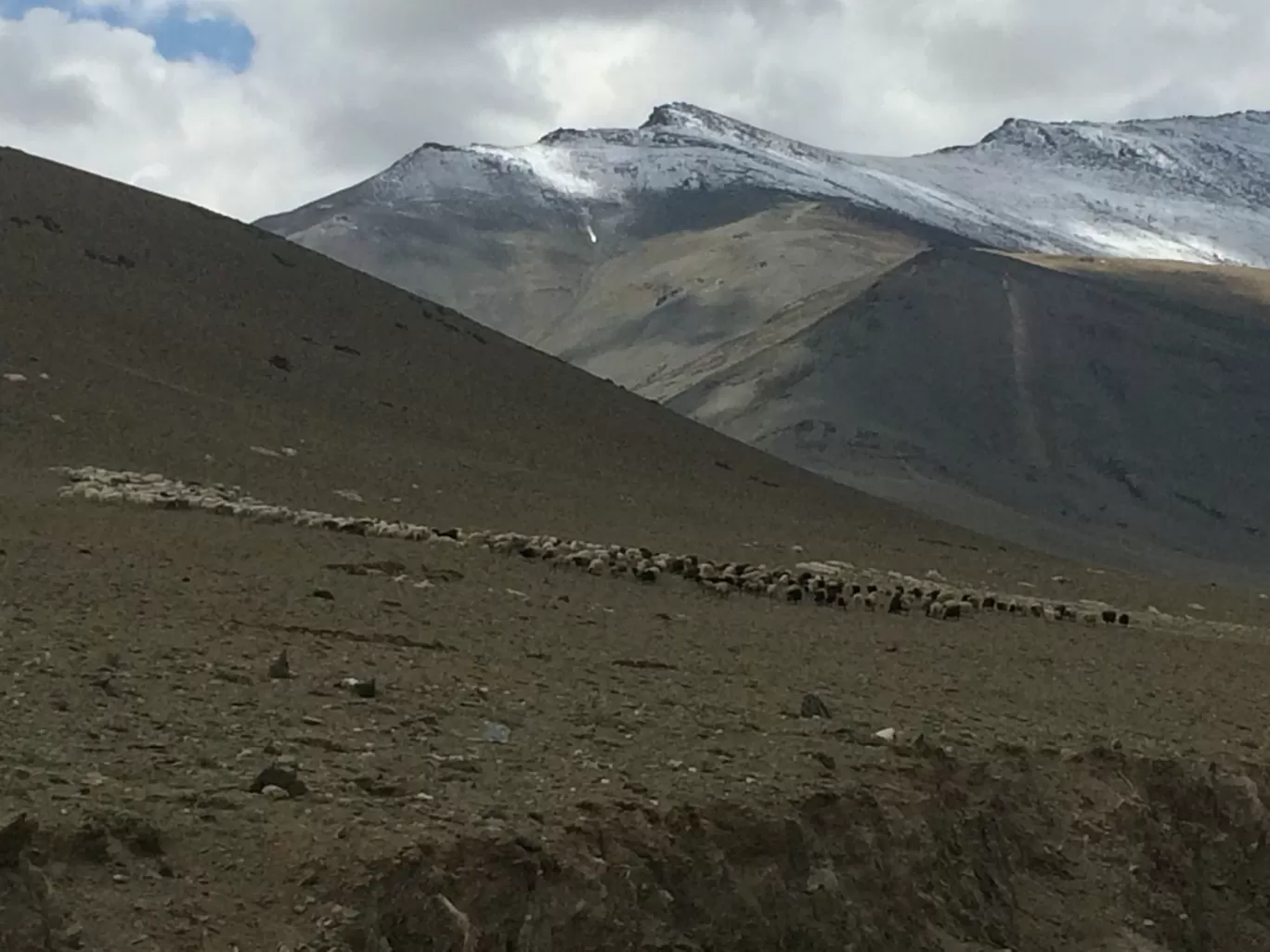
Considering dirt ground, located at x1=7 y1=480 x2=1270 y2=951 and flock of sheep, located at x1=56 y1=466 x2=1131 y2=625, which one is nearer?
dirt ground, located at x1=7 y1=480 x2=1270 y2=951

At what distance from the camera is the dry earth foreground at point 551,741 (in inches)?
225

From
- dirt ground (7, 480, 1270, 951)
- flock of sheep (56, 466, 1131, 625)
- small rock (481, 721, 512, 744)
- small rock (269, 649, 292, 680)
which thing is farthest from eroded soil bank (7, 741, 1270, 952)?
flock of sheep (56, 466, 1131, 625)

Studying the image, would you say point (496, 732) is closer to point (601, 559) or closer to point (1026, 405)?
point (601, 559)

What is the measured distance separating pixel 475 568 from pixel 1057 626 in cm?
599

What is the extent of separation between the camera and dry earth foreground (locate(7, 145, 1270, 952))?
5.72 meters

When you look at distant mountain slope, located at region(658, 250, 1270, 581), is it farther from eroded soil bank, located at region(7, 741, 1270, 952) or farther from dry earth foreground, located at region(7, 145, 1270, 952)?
eroded soil bank, located at region(7, 741, 1270, 952)

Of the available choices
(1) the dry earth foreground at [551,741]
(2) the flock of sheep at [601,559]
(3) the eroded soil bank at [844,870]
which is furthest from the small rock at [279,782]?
(2) the flock of sheep at [601,559]

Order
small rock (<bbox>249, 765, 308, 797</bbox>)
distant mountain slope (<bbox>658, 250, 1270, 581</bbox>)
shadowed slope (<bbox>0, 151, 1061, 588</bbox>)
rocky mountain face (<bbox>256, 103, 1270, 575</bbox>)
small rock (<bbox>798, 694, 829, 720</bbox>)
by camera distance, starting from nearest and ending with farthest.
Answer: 1. small rock (<bbox>249, 765, 308, 797</bbox>)
2. small rock (<bbox>798, 694, 829, 720</bbox>)
3. shadowed slope (<bbox>0, 151, 1061, 588</bbox>)
4. distant mountain slope (<bbox>658, 250, 1270, 581</bbox>)
5. rocky mountain face (<bbox>256, 103, 1270, 575</bbox>)

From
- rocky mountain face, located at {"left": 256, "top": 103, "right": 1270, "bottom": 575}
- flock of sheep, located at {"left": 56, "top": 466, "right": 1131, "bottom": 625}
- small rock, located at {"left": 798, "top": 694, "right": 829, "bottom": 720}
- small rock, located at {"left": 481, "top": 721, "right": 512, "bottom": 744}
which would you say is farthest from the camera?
rocky mountain face, located at {"left": 256, "top": 103, "right": 1270, "bottom": 575}

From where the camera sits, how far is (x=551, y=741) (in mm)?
7598

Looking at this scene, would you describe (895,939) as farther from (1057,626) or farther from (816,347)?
(816,347)

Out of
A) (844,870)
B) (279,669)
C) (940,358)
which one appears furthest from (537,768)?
(940,358)

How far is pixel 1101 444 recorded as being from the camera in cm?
7131

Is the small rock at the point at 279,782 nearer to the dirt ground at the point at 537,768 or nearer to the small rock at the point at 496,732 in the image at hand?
the dirt ground at the point at 537,768
